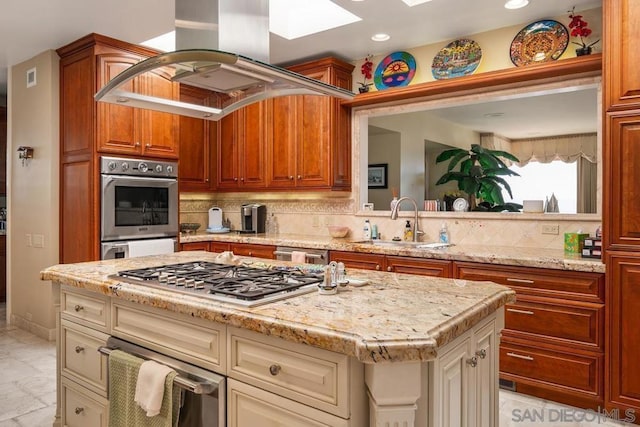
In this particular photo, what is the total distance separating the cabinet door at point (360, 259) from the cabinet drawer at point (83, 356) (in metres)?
2.03

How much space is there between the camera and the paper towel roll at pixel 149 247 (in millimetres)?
3938

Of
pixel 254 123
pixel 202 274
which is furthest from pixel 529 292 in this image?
pixel 254 123

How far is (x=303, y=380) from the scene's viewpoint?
1312 mm

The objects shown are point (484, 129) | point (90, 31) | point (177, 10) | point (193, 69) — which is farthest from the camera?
point (484, 129)

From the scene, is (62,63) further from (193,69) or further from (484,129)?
(484,129)

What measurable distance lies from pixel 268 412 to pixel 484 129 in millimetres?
5097

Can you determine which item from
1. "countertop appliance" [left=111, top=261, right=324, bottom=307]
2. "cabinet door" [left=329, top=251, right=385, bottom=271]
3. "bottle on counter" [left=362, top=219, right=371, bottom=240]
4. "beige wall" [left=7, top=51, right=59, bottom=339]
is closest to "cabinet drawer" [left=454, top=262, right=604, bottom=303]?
"cabinet door" [left=329, top=251, right=385, bottom=271]

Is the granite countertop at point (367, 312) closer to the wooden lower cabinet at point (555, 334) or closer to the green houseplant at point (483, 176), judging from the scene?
the wooden lower cabinet at point (555, 334)

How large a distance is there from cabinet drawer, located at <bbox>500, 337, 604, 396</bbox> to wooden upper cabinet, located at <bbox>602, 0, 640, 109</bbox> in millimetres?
1515

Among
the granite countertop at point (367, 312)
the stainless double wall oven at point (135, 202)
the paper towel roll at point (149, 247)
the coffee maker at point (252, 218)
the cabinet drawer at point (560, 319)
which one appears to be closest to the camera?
the granite countertop at point (367, 312)

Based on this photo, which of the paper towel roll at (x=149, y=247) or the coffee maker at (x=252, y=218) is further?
the coffee maker at (x=252, y=218)

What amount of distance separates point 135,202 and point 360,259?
6.75ft

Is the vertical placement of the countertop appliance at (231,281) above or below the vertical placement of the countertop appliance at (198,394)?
above

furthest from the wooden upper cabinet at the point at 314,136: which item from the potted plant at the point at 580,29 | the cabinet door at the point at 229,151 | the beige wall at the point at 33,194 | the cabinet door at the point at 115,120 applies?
the beige wall at the point at 33,194
